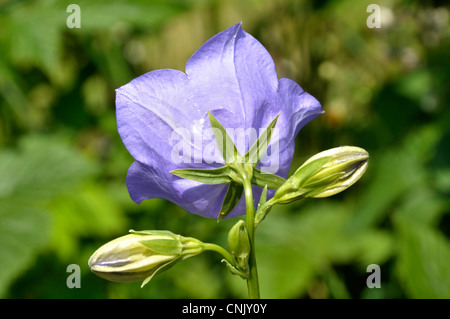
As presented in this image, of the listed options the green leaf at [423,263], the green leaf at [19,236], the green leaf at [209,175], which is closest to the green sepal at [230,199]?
the green leaf at [209,175]

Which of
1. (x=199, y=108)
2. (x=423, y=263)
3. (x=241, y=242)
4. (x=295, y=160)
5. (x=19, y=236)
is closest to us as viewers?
(x=241, y=242)

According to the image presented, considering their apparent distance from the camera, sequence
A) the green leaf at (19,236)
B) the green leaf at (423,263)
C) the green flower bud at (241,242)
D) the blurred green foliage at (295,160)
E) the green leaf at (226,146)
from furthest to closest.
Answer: the blurred green foliage at (295,160) < the green leaf at (19,236) < the green leaf at (423,263) < the green leaf at (226,146) < the green flower bud at (241,242)

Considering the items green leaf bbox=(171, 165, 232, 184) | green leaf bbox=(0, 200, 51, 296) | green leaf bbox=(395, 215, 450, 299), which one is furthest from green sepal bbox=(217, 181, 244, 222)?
green leaf bbox=(0, 200, 51, 296)

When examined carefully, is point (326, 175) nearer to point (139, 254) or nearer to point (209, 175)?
point (209, 175)

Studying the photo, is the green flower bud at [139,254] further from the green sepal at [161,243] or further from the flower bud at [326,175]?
the flower bud at [326,175]

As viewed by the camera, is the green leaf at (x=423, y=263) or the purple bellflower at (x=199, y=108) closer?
the purple bellflower at (x=199, y=108)

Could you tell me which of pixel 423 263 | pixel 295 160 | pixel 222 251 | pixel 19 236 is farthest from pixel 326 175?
pixel 295 160
